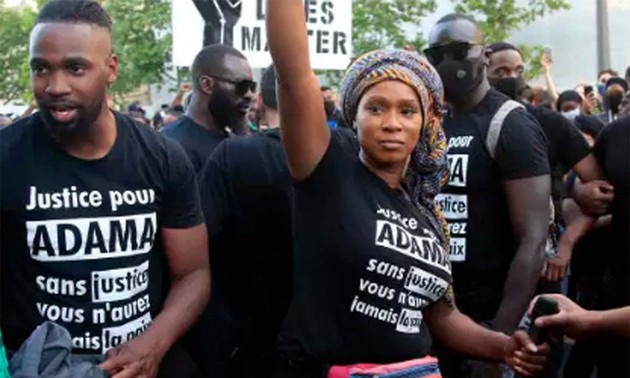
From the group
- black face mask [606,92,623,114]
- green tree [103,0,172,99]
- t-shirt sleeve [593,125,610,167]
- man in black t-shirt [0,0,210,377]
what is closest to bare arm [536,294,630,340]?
man in black t-shirt [0,0,210,377]

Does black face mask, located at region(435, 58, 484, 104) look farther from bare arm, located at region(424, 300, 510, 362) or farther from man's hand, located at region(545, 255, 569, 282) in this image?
bare arm, located at region(424, 300, 510, 362)

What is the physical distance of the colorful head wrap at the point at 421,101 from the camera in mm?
2693

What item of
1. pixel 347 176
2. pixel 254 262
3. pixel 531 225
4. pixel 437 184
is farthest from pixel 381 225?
pixel 531 225

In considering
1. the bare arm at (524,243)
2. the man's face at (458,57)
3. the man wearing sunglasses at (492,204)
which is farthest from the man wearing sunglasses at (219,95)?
the bare arm at (524,243)

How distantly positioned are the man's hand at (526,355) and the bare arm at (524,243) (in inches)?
40.2

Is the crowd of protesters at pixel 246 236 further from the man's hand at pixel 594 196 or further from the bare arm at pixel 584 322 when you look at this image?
the man's hand at pixel 594 196

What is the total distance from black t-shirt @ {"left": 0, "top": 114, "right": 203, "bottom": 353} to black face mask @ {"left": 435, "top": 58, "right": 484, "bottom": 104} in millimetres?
1769

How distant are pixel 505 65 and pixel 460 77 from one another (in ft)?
3.17

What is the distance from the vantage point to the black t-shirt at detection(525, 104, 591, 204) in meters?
4.59

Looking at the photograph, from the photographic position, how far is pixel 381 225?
258cm

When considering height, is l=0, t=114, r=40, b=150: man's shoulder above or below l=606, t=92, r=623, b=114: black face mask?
below

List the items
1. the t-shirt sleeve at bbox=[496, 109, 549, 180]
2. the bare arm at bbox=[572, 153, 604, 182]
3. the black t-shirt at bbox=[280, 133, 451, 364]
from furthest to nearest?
the bare arm at bbox=[572, 153, 604, 182] → the t-shirt sleeve at bbox=[496, 109, 549, 180] → the black t-shirt at bbox=[280, 133, 451, 364]

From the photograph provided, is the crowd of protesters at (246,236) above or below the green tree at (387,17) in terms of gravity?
below

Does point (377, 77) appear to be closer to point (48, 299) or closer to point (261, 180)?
point (261, 180)
